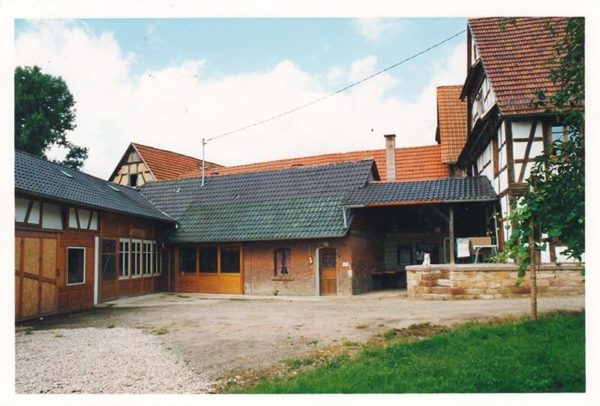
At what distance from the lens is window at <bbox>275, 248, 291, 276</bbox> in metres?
19.3

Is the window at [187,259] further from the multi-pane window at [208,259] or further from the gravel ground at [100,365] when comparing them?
the gravel ground at [100,365]

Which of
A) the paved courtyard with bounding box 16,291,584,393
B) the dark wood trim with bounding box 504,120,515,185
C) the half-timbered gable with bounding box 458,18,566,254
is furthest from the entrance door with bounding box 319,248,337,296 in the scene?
the dark wood trim with bounding box 504,120,515,185

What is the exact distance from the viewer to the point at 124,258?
18281 millimetres

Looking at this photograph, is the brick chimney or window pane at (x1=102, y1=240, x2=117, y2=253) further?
the brick chimney

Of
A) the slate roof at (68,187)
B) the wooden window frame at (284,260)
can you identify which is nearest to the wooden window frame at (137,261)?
the slate roof at (68,187)

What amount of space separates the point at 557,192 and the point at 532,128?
22.6ft

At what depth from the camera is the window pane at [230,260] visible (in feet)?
66.5

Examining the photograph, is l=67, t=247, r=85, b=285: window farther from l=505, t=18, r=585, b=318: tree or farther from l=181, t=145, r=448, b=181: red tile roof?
l=181, t=145, r=448, b=181: red tile roof

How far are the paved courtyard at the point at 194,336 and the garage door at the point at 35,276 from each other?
67 centimetres

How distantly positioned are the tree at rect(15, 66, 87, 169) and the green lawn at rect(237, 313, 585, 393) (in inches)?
970

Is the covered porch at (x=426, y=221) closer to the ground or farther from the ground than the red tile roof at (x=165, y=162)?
closer to the ground

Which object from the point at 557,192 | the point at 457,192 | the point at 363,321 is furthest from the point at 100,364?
the point at 457,192

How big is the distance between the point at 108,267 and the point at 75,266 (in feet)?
6.43

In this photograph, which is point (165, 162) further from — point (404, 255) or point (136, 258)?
point (404, 255)
